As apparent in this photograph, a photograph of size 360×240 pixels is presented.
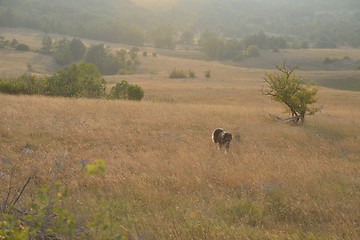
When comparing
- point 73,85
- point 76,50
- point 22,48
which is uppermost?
point 76,50

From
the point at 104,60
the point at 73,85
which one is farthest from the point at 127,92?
the point at 104,60

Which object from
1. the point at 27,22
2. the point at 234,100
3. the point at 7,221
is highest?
the point at 27,22

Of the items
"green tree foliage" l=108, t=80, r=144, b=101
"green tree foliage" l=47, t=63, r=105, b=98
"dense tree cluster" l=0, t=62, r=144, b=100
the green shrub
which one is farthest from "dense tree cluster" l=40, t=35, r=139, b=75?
"green tree foliage" l=47, t=63, r=105, b=98

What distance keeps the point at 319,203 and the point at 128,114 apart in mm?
12511

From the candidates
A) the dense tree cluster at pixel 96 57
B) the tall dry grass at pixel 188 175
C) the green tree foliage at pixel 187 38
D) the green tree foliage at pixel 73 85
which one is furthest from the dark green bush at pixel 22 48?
the green tree foliage at pixel 187 38

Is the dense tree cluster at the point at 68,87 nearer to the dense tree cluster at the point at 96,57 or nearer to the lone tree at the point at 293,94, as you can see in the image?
the lone tree at the point at 293,94

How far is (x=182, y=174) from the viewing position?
8.45m

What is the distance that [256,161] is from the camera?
996 cm

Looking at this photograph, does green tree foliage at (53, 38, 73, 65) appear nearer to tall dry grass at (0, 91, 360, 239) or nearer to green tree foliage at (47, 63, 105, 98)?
green tree foliage at (47, 63, 105, 98)

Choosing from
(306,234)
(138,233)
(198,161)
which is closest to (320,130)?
(198,161)

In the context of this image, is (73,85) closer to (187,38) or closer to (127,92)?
(127,92)

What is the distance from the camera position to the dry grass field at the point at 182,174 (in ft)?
19.0

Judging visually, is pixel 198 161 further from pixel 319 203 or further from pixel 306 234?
pixel 306 234

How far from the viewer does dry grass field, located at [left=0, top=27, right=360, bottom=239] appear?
5.79 meters
